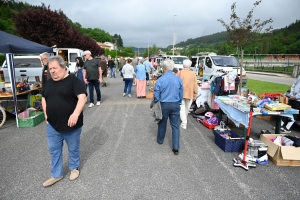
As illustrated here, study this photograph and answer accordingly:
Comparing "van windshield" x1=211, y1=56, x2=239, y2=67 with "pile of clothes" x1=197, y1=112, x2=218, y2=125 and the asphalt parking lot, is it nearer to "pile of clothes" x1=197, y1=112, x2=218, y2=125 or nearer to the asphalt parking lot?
"pile of clothes" x1=197, y1=112, x2=218, y2=125

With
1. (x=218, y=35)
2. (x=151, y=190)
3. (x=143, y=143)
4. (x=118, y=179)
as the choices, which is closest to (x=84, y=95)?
(x=118, y=179)

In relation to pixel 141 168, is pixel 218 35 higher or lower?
higher

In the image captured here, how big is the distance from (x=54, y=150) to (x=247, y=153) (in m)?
3.37

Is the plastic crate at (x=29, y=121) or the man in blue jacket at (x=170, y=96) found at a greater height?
the man in blue jacket at (x=170, y=96)

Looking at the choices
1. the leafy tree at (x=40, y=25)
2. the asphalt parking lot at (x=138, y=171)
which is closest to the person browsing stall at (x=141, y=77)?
the asphalt parking lot at (x=138, y=171)

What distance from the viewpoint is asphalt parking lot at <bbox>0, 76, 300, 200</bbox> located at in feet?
9.59

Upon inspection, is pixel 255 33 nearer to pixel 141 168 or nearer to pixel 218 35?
pixel 141 168

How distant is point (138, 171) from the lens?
11.4ft

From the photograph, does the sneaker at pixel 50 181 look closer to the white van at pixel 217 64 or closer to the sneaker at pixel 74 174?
the sneaker at pixel 74 174

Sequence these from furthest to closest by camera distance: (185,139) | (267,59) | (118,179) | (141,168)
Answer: (267,59), (185,139), (141,168), (118,179)

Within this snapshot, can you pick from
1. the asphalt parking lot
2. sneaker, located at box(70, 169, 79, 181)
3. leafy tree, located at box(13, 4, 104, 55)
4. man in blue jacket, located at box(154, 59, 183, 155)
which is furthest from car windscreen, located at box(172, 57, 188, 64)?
sneaker, located at box(70, 169, 79, 181)

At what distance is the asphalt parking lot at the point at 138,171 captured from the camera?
2922 mm

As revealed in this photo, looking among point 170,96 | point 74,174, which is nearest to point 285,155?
point 170,96

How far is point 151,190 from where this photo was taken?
2.98 meters
